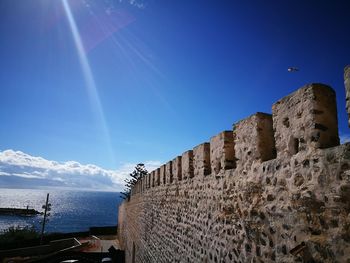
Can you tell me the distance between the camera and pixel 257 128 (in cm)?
309

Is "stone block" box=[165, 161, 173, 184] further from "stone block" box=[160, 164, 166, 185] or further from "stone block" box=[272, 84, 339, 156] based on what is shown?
"stone block" box=[272, 84, 339, 156]

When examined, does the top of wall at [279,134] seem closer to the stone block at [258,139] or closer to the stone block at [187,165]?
the stone block at [258,139]

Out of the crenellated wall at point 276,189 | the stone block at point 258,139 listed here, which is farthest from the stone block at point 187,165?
the stone block at point 258,139

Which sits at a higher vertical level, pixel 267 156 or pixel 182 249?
pixel 267 156

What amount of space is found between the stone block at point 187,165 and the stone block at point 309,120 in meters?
2.75

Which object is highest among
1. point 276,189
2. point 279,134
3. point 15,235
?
point 279,134

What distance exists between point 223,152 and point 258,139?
90 centimetres

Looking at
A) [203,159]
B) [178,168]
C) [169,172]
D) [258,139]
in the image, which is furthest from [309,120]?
[169,172]

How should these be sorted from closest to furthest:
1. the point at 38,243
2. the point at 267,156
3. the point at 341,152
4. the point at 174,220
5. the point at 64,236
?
1. the point at 341,152
2. the point at 267,156
3. the point at 174,220
4. the point at 38,243
5. the point at 64,236

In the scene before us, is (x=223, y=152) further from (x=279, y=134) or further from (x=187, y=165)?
(x=187, y=165)

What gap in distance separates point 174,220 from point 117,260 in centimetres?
923

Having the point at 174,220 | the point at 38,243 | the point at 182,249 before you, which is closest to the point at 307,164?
the point at 182,249

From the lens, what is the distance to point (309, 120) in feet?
7.77

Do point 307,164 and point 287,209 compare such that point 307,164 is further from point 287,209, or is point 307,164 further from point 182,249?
point 182,249
